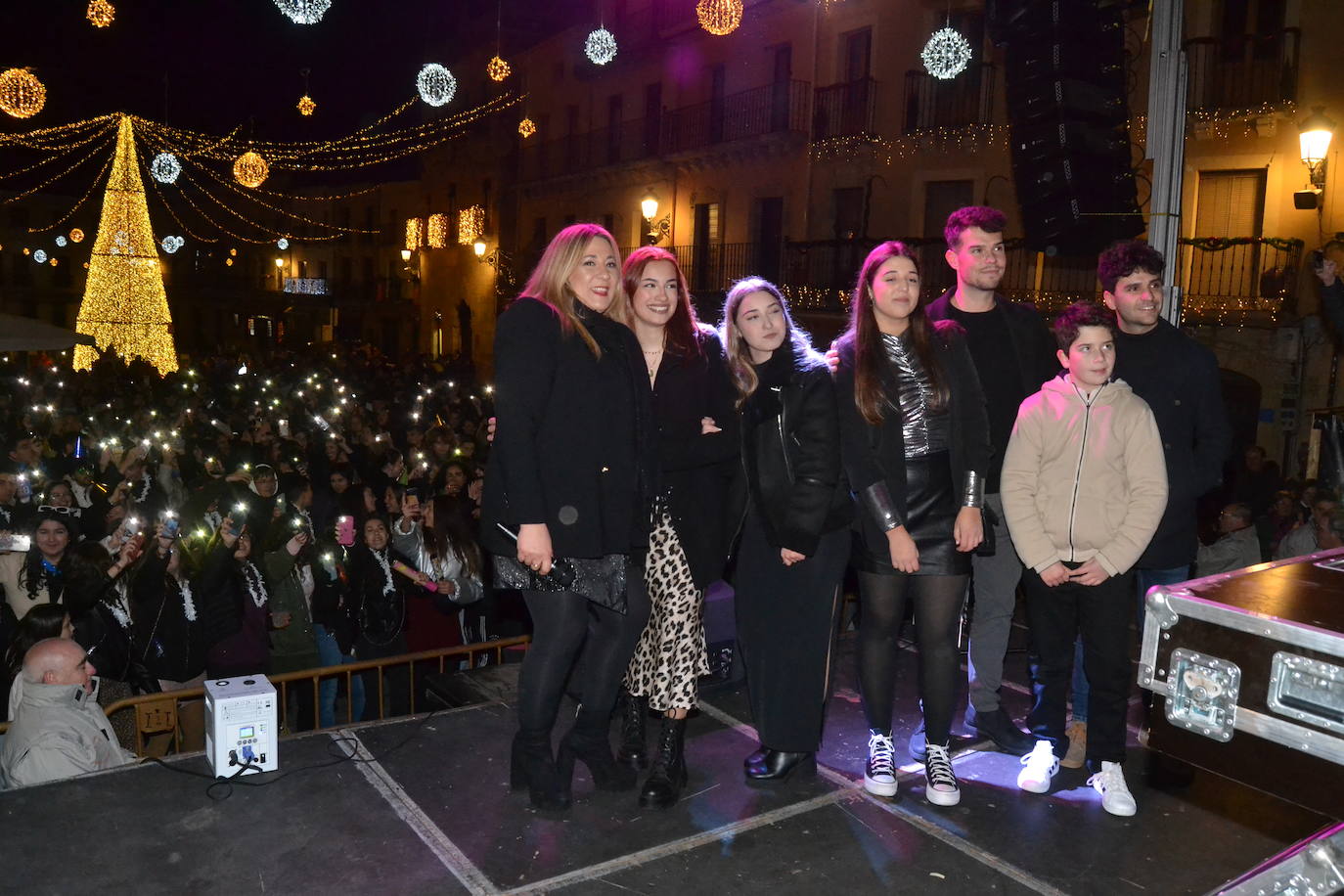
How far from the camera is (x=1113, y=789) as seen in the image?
3.67 metres

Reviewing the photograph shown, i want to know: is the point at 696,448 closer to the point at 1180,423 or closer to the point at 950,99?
the point at 1180,423

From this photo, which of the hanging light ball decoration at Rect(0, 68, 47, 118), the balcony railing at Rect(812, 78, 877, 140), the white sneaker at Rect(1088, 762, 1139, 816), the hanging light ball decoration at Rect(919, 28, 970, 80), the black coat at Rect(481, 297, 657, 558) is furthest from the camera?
the balcony railing at Rect(812, 78, 877, 140)

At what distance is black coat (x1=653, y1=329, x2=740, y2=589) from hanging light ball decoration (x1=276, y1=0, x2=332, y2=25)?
9300 millimetres

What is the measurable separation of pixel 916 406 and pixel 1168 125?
2.45 meters

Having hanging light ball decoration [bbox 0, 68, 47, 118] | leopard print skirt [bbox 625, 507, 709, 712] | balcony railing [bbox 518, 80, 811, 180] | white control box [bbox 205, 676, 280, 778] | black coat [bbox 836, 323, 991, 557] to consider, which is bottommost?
white control box [bbox 205, 676, 280, 778]

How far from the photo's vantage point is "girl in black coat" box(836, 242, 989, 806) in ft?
12.2

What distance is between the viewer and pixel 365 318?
Result: 1977 inches

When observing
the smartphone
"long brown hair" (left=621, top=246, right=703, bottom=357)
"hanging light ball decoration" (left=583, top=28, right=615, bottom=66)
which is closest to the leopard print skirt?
"long brown hair" (left=621, top=246, right=703, bottom=357)

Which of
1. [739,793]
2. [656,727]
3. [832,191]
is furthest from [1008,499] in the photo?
[832,191]

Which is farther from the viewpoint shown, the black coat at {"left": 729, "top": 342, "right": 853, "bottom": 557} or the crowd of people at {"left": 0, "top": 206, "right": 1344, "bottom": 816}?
the black coat at {"left": 729, "top": 342, "right": 853, "bottom": 557}

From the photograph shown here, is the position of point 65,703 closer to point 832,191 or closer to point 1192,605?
point 1192,605

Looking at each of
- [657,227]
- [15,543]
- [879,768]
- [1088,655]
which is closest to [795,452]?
[879,768]

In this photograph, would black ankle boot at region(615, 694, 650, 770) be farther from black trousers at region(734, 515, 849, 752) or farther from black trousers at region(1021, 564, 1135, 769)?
black trousers at region(1021, 564, 1135, 769)

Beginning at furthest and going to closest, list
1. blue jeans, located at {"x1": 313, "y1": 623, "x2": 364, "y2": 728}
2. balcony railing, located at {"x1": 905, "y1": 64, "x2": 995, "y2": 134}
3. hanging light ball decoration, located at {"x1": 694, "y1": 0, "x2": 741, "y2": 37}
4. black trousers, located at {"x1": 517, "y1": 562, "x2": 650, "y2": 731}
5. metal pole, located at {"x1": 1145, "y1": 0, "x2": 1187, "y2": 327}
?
balcony railing, located at {"x1": 905, "y1": 64, "x2": 995, "y2": 134}, hanging light ball decoration, located at {"x1": 694, "y1": 0, "x2": 741, "y2": 37}, blue jeans, located at {"x1": 313, "y1": 623, "x2": 364, "y2": 728}, metal pole, located at {"x1": 1145, "y1": 0, "x2": 1187, "y2": 327}, black trousers, located at {"x1": 517, "y1": 562, "x2": 650, "y2": 731}
